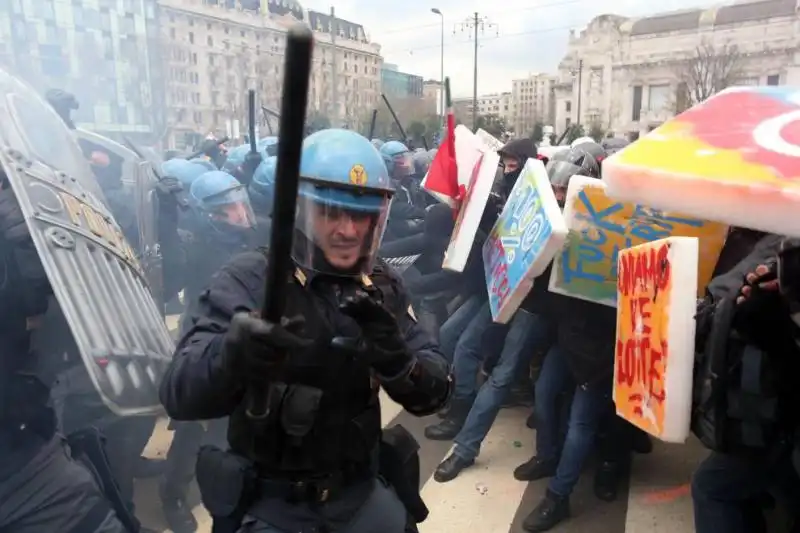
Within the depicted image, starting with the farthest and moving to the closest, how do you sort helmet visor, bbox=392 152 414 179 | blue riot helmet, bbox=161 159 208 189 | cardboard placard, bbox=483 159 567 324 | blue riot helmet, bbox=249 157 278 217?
1. helmet visor, bbox=392 152 414 179
2. blue riot helmet, bbox=161 159 208 189
3. blue riot helmet, bbox=249 157 278 217
4. cardboard placard, bbox=483 159 567 324

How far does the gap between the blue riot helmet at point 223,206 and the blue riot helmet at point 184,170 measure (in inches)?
55.4

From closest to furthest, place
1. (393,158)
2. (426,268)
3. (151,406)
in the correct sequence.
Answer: (151,406) < (426,268) < (393,158)

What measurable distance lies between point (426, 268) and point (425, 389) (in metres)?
3.07

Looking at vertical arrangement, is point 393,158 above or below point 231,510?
above

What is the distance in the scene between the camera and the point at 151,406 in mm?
2211

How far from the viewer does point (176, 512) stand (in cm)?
317

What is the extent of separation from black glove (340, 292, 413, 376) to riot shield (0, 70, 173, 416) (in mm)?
1044

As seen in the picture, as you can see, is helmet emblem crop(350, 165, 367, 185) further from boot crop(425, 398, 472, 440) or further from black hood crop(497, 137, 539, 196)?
boot crop(425, 398, 472, 440)

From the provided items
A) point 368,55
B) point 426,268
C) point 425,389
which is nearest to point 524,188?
point 426,268

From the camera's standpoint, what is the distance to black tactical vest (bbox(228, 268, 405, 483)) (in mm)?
1595

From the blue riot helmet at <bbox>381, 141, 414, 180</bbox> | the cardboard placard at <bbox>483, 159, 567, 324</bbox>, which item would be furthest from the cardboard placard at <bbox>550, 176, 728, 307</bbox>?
the blue riot helmet at <bbox>381, 141, 414, 180</bbox>

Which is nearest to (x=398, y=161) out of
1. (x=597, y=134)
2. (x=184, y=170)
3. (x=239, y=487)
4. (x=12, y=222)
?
(x=184, y=170)

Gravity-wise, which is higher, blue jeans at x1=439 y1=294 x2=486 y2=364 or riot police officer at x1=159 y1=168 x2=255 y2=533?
riot police officer at x1=159 y1=168 x2=255 y2=533

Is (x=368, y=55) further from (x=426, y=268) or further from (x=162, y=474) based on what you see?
(x=162, y=474)
